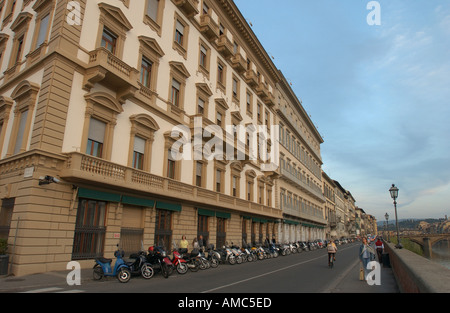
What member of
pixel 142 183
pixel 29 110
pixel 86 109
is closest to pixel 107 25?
pixel 86 109

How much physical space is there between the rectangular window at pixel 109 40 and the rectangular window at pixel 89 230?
793cm

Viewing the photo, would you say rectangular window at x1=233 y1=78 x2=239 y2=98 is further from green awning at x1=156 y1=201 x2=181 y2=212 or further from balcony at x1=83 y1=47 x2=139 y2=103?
balcony at x1=83 y1=47 x2=139 y2=103

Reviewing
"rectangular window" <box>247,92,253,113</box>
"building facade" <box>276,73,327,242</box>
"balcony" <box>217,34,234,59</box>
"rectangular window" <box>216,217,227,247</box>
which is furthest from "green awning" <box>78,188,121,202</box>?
"building facade" <box>276,73,327,242</box>

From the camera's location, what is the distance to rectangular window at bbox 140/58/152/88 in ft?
57.9

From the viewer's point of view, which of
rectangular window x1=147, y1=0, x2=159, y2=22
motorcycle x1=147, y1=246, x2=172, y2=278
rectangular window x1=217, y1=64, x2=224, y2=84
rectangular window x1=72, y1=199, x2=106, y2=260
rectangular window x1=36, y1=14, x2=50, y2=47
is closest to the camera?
motorcycle x1=147, y1=246, x2=172, y2=278

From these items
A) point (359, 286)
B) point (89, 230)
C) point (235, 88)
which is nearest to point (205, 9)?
point (235, 88)

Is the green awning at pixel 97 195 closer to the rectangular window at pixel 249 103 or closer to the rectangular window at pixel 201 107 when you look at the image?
the rectangular window at pixel 201 107

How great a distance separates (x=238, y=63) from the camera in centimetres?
2898

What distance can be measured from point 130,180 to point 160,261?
454 cm

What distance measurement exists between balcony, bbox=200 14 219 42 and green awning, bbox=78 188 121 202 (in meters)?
15.7

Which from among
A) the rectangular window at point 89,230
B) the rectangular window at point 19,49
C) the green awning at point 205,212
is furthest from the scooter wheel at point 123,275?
the rectangular window at point 19,49

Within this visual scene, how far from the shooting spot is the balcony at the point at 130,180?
40.4 feet

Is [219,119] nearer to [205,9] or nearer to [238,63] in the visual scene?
[238,63]
